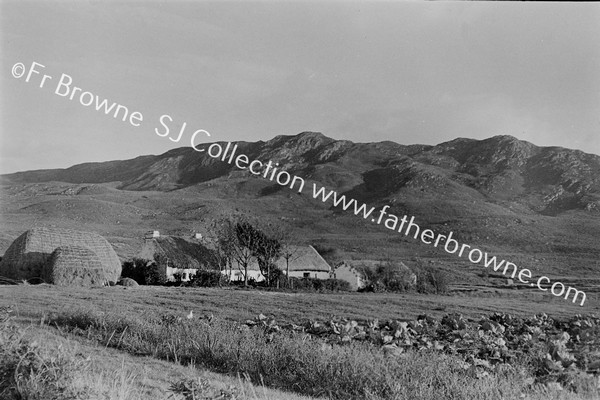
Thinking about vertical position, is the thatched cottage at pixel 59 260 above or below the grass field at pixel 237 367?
below

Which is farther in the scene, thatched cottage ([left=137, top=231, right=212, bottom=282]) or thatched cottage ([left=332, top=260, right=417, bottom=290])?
thatched cottage ([left=332, top=260, right=417, bottom=290])

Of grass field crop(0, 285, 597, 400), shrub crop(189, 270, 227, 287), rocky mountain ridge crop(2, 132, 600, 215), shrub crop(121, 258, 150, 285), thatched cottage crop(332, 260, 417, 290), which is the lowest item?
shrub crop(121, 258, 150, 285)

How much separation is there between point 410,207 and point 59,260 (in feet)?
323

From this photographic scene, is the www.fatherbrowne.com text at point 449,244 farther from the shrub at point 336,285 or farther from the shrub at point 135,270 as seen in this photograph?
the shrub at point 135,270

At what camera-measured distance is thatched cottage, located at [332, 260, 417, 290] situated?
47.4 meters

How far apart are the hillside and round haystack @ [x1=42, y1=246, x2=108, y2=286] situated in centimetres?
1883

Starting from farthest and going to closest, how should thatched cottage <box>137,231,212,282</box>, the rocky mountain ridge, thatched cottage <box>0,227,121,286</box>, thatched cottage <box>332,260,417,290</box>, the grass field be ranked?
the rocky mountain ridge → thatched cottage <box>332,260,417,290</box> → thatched cottage <box>137,231,212,282</box> → thatched cottage <box>0,227,121,286</box> → the grass field

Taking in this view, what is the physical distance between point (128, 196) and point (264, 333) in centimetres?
14116

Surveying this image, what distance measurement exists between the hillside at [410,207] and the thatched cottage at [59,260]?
15053mm

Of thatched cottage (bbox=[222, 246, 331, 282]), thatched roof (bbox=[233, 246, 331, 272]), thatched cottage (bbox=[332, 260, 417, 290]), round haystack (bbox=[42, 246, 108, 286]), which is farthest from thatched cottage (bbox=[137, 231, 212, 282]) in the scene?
thatched cottage (bbox=[332, 260, 417, 290])

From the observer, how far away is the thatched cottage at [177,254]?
46250 millimetres

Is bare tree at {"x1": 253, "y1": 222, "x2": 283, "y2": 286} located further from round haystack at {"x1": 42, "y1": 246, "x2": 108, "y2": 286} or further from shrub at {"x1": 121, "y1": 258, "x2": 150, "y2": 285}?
round haystack at {"x1": 42, "y1": 246, "x2": 108, "y2": 286}

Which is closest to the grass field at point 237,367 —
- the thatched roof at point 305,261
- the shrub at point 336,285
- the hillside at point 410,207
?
the shrub at point 336,285

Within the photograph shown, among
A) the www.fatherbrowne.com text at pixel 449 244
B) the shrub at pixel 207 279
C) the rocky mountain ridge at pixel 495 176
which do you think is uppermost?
the rocky mountain ridge at pixel 495 176
